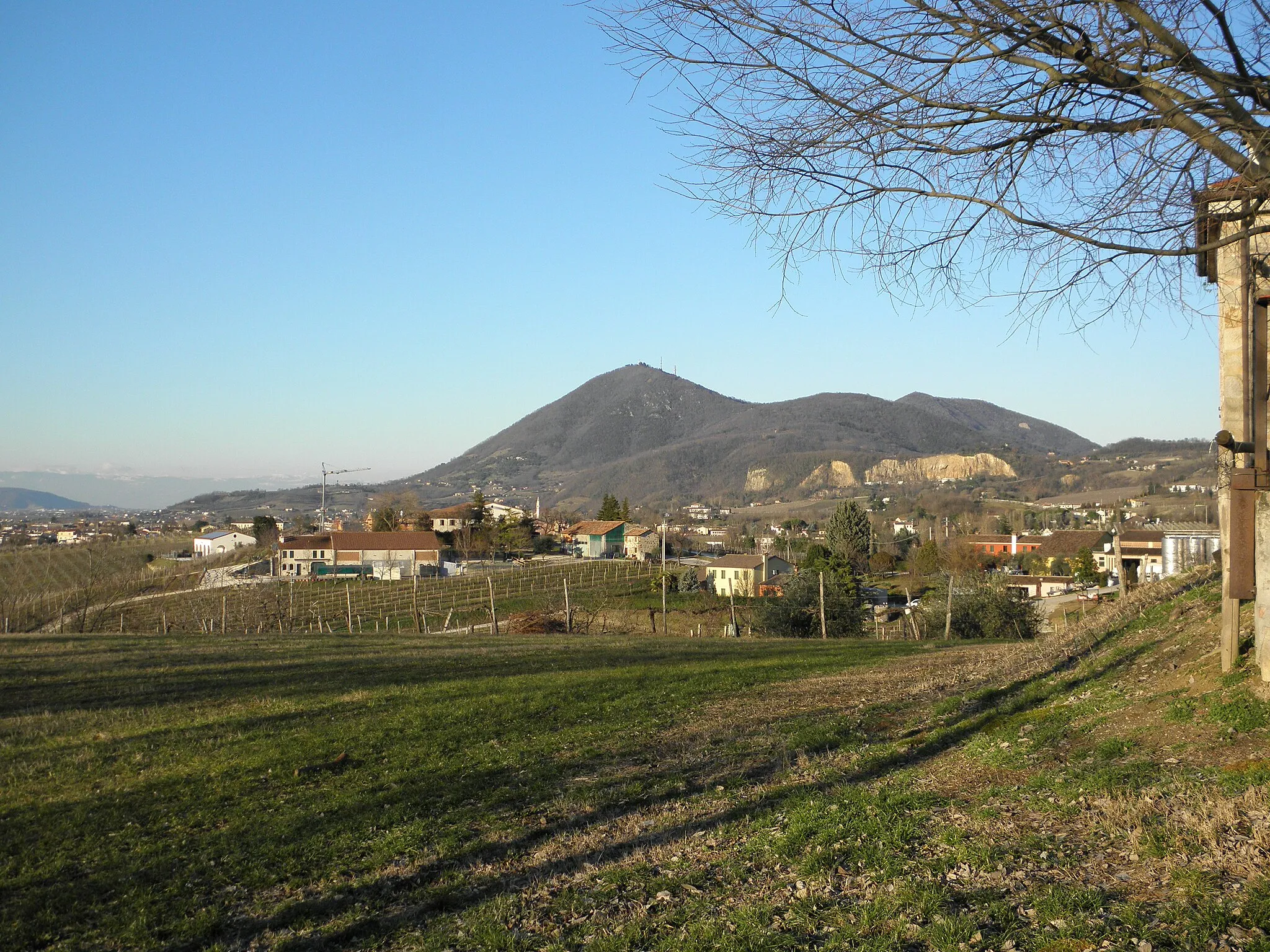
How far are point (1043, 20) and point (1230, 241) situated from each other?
5.22 ft

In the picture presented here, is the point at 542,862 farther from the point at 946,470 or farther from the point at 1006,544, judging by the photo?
the point at 946,470

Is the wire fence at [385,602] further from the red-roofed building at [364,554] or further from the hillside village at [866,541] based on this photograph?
the red-roofed building at [364,554]

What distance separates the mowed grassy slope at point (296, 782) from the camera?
5.34 meters

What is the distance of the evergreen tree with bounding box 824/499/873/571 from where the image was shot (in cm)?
6638

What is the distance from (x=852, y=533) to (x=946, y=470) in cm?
13407

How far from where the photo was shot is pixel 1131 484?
11325 centimetres

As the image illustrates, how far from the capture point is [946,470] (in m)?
193

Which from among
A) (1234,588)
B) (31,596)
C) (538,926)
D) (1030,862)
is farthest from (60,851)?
(31,596)

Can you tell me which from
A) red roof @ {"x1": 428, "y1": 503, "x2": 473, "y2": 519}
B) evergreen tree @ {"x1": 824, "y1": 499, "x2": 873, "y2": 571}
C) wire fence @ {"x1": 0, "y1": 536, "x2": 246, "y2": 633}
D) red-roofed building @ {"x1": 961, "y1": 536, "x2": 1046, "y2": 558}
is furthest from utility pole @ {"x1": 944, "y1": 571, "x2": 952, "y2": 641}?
red roof @ {"x1": 428, "y1": 503, "x2": 473, "y2": 519}

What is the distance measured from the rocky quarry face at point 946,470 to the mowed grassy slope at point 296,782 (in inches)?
7092

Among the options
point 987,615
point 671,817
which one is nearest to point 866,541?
point 987,615

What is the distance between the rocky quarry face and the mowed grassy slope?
180146 millimetres

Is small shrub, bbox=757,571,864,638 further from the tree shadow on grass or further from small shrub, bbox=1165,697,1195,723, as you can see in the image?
small shrub, bbox=1165,697,1195,723

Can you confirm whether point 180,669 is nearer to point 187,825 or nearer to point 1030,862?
point 187,825
